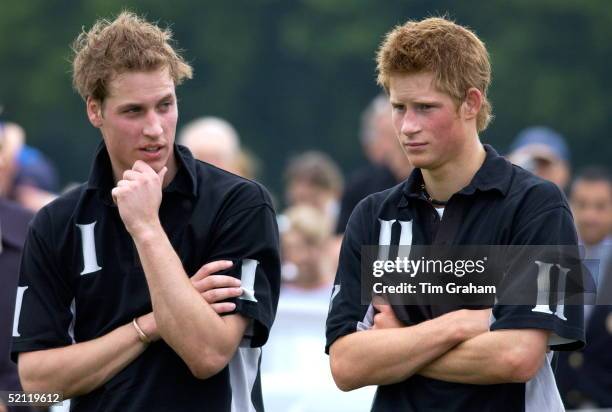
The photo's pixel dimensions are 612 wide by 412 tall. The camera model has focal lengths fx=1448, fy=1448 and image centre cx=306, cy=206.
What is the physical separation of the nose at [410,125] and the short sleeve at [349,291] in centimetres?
37

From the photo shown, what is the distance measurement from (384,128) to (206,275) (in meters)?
5.45

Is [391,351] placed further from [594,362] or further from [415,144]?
[594,362]

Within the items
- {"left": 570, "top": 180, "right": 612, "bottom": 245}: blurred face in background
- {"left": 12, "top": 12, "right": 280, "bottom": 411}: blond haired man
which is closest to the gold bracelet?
{"left": 12, "top": 12, "right": 280, "bottom": 411}: blond haired man

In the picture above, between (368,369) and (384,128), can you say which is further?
(384,128)

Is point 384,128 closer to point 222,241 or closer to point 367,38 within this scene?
point 222,241

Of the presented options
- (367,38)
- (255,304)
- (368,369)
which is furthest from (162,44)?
(367,38)

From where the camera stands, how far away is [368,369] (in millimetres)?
5141

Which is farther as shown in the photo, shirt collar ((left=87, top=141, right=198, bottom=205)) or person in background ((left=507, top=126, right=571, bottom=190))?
person in background ((left=507, top=126, right=571, bottom=190))

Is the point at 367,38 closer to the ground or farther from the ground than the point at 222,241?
farther from the ground

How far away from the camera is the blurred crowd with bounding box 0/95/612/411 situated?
25.8 feet

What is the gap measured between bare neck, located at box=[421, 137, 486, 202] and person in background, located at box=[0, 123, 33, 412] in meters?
2.46

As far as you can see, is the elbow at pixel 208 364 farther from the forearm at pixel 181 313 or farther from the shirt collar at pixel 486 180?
the shirt collar at pixel 486 180

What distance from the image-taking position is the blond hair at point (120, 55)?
5457 mm

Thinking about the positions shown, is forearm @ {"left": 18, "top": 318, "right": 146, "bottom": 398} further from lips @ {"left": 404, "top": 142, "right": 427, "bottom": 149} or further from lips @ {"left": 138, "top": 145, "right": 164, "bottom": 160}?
lips @ {"left": 404, "top": 142, "right": 427, "bottom": 149}
